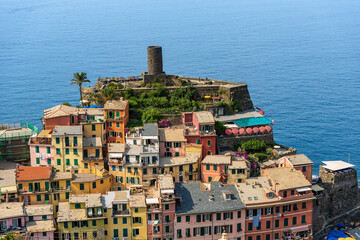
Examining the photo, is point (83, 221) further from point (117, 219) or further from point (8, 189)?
point (8, 189)

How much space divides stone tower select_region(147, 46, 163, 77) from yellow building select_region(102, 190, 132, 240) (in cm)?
3613

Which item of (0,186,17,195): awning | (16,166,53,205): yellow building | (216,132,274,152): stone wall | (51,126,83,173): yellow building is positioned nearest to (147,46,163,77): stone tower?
(216,132,274,152): stone wall

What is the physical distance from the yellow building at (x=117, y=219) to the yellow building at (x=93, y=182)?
486 cm

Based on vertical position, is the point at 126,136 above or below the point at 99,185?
above

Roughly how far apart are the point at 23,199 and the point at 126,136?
56.6ft

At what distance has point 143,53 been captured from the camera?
7815 inches

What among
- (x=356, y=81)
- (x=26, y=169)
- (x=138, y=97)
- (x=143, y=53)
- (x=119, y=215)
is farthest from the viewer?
(x=143, y=53)

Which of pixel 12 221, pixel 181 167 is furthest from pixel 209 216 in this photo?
pixel 12 221

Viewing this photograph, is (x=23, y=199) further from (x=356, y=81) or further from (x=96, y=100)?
(x=356, y=81)

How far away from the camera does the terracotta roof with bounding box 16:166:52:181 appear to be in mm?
70688

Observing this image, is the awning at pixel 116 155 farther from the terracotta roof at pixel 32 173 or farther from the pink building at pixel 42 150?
the pink building at pixel 42 150

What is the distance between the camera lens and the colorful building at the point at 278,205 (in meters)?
69.5

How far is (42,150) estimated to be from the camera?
78.5 metres

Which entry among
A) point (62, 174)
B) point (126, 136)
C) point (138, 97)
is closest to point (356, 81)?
point (138, 97)
